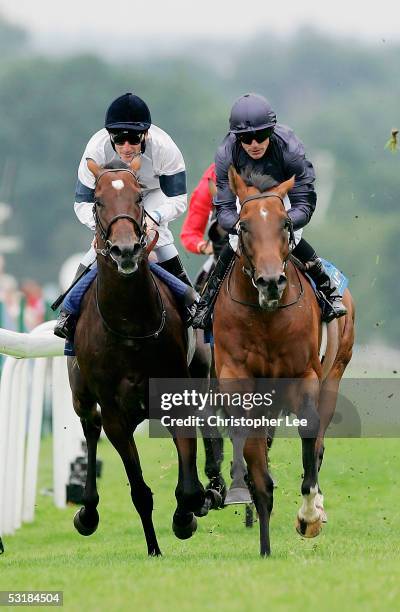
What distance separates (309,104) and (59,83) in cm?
2349

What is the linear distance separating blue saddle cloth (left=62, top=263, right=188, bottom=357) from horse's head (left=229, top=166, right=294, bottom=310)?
0.97 meters

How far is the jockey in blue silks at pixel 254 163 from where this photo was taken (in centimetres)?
887

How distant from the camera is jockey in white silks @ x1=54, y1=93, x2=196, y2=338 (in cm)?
918

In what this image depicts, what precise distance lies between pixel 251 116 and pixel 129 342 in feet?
4.78

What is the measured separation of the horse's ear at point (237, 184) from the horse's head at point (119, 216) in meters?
0.52

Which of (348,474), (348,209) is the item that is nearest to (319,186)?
(348,209)

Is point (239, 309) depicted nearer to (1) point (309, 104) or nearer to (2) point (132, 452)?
(2) point (132, 452)

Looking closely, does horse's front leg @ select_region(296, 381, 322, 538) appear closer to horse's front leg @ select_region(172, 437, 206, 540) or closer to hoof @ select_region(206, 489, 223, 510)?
horse's front leg @ select_region(172, 437, 206, 540)

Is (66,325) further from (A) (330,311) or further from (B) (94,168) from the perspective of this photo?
(A) (330,311)

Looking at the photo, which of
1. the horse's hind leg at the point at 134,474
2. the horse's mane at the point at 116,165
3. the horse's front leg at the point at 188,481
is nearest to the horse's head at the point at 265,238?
the horse's mane at the point at 116,165

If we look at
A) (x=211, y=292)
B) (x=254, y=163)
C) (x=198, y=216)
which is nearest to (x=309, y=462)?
(x=211, y=292)

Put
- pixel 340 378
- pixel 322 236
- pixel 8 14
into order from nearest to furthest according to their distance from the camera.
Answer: pixel 340 378 < pixel 322 236 < pixel 8 14

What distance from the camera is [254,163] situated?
9047 millimetres

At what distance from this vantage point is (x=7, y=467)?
1064 centimetres
